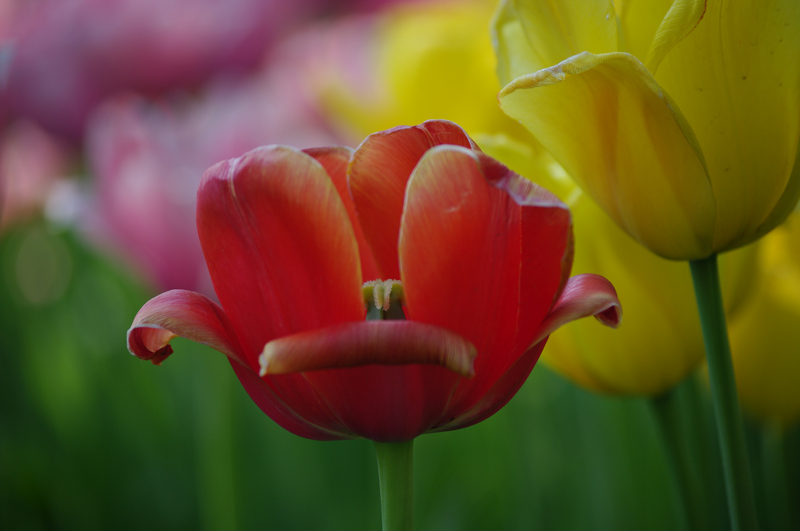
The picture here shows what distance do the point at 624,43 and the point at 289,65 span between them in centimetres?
69

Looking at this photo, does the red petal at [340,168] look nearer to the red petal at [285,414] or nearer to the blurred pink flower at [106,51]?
the red petal at [285,414]

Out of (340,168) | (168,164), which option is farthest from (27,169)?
(340,168)

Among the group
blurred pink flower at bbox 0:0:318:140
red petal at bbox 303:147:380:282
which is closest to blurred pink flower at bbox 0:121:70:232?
blurred pink flower at bbox 0:0:318:140

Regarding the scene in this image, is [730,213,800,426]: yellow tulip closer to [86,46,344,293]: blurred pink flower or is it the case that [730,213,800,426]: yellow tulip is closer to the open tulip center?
the open tulip center

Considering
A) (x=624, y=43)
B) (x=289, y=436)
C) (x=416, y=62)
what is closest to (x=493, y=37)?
(x=624, y=43)

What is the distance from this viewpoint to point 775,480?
44 cm

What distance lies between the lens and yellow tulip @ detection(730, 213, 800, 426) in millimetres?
315

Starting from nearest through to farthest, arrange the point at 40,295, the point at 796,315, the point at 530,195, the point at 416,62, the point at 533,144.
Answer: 1. the point at 530,195
2. the point at 796,315
3. the point at 533,144
4. the point at 416,62
5. the point at 40,295

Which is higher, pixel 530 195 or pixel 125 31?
pixel 125 31

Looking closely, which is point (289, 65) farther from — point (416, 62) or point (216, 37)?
point (416, 62)

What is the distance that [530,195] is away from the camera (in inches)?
6.6

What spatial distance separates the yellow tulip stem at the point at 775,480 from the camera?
0.38 metres

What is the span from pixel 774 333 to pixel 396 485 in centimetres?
20

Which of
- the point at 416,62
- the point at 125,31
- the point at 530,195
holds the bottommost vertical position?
the point at 530,195
